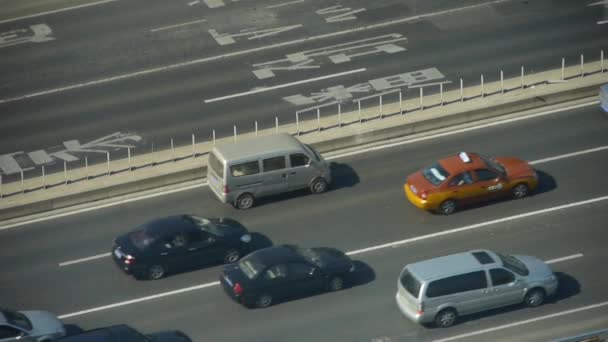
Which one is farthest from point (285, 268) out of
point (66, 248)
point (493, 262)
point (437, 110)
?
point (437, 110)

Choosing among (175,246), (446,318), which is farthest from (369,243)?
(175,246)

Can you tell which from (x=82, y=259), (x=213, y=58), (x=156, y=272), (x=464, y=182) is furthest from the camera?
→ (x=213, y=58)

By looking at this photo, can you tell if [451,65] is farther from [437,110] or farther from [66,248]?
[66,248]

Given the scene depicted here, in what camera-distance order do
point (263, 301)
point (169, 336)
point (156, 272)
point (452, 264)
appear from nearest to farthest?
point (169, 336) < point (452, 264) < point (263, 301) < point (156, 272)

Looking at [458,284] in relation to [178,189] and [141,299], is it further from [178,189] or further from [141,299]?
[178,189]

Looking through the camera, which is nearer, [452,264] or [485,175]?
[452,264]

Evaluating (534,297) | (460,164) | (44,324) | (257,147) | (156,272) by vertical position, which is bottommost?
(534,297)

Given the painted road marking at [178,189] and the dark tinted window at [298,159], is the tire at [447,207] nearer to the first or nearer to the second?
the dark tinted window at [298,159]
